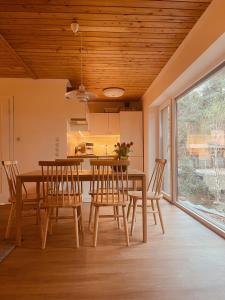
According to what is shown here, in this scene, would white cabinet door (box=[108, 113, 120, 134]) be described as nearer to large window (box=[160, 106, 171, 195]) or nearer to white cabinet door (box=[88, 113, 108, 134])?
white cabinet door (box=[88, 113, 108, 134])

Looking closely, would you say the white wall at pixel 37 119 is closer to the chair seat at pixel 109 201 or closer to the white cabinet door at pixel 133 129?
the white cabinet door at pixel 133 129

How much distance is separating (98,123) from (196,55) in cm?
422

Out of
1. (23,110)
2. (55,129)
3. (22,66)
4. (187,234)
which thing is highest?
(22,66)

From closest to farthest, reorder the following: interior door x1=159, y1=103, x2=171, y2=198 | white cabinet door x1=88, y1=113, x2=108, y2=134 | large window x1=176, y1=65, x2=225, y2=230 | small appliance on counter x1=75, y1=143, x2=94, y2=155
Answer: large window x1=176, y1=65, x2=225, y2=230 → interior door x1=159, y1=103, x2=171, y2=198 → white cabinet door x1=88, y1=113, x2=108, y2=134 → small appliance on counter x1=75, y1=143, x2=94, y2=155

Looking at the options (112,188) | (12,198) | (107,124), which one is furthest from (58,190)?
(107,124)

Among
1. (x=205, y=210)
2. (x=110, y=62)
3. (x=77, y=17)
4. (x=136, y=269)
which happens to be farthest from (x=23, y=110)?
(x=136, y=269)

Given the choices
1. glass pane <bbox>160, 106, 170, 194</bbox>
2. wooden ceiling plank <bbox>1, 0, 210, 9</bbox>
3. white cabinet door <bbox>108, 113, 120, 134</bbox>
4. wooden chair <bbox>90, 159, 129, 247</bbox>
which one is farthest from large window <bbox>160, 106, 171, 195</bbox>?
wooden ceiling plank <bbox>1, 0, 210, 9</bbox>

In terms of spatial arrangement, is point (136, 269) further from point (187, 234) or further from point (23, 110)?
point (23, 110)

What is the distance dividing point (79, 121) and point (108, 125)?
1389 millimetres

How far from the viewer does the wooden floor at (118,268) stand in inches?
77.4

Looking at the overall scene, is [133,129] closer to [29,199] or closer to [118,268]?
[29,199]

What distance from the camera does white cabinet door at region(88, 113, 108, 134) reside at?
7.25 m

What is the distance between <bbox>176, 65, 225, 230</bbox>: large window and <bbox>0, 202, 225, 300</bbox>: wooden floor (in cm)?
54

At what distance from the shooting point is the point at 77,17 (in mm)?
3066
